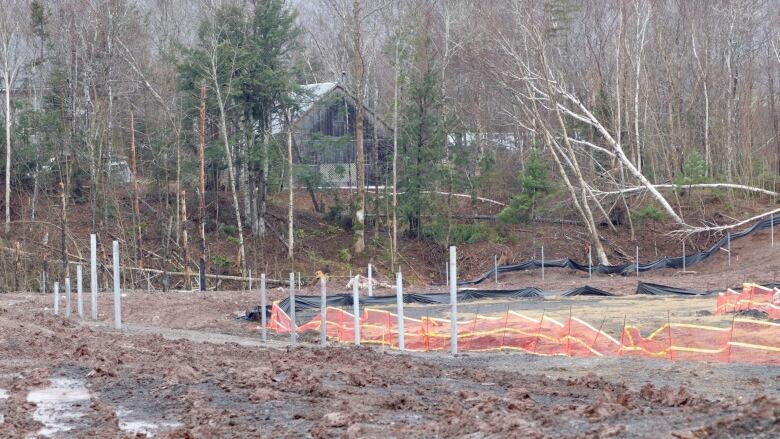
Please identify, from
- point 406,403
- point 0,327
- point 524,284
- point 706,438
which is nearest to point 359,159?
point 524,284

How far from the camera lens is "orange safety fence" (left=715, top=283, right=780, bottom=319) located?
68.6 feet

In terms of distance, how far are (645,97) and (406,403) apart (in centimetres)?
3900

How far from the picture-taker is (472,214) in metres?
50.3

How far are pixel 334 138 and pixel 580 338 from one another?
101 feet

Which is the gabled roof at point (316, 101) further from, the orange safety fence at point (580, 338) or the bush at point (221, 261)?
the orange safety fence at point (580, 338)

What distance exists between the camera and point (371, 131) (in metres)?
52.9

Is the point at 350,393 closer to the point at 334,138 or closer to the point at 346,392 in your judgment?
the point at 346,392

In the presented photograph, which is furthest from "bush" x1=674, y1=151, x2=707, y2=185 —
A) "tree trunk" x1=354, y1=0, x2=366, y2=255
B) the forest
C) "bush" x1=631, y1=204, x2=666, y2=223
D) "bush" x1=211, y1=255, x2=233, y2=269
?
"bush" x1=211, y1=255, x2=233, y2=269

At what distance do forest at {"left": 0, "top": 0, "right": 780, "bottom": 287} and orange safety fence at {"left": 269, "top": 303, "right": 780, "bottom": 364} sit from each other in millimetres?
19805

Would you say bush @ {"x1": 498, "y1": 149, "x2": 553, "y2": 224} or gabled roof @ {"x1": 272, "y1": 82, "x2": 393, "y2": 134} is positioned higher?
gabled roof @ {"x1": 272, "y1": 82, "x2": 393, "y2": 134}

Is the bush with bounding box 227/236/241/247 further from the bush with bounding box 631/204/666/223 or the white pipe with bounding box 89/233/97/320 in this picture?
the white pipe with bounding box 89/233/97/320

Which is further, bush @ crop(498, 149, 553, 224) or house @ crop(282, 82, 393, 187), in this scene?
house @ crop(282, 82, 393, 187)

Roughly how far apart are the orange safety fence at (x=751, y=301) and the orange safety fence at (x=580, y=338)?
1659 millimetres

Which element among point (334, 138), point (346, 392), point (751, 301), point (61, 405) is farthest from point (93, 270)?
point (334, 138)
